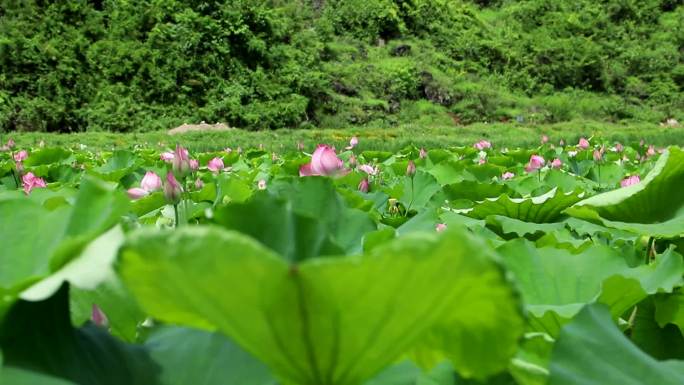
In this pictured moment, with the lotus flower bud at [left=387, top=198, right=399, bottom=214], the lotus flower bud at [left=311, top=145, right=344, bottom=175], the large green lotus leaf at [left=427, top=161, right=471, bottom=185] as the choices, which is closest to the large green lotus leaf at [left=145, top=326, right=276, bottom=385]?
the lotus flower bud at [left=311, top=145, right=344, bottom=175]

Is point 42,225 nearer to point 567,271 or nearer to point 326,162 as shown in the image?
point 567,271

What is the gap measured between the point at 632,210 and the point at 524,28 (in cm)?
2121

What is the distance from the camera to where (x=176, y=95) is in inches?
554

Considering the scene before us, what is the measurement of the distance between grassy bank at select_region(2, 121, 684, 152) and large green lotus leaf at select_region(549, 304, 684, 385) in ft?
19.0

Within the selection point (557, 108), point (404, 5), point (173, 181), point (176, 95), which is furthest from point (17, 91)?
point (173, 181)

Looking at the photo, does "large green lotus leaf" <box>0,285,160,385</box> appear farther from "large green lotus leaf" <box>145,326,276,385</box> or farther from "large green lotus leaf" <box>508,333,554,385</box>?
"large green lotus leaf" <box>508,333,554,385</box>

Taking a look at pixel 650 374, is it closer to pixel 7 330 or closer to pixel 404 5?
pixel 7 330

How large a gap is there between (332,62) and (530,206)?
641 inches

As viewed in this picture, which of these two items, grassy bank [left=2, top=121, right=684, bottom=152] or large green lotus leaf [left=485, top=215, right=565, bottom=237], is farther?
grassy bank [left=2, top=121, right=684, bottom=152]

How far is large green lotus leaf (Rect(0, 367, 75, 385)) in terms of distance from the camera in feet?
0.89

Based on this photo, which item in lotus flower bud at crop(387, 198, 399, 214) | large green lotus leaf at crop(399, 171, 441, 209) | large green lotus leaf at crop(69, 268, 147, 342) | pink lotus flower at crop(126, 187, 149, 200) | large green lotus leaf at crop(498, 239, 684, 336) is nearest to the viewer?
large green lotus leaf at crop(69, 268, 147, 342)

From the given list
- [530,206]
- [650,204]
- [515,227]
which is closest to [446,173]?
[530,206]

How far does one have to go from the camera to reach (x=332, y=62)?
17.1m

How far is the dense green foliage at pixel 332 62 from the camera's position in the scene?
13.4 metres
